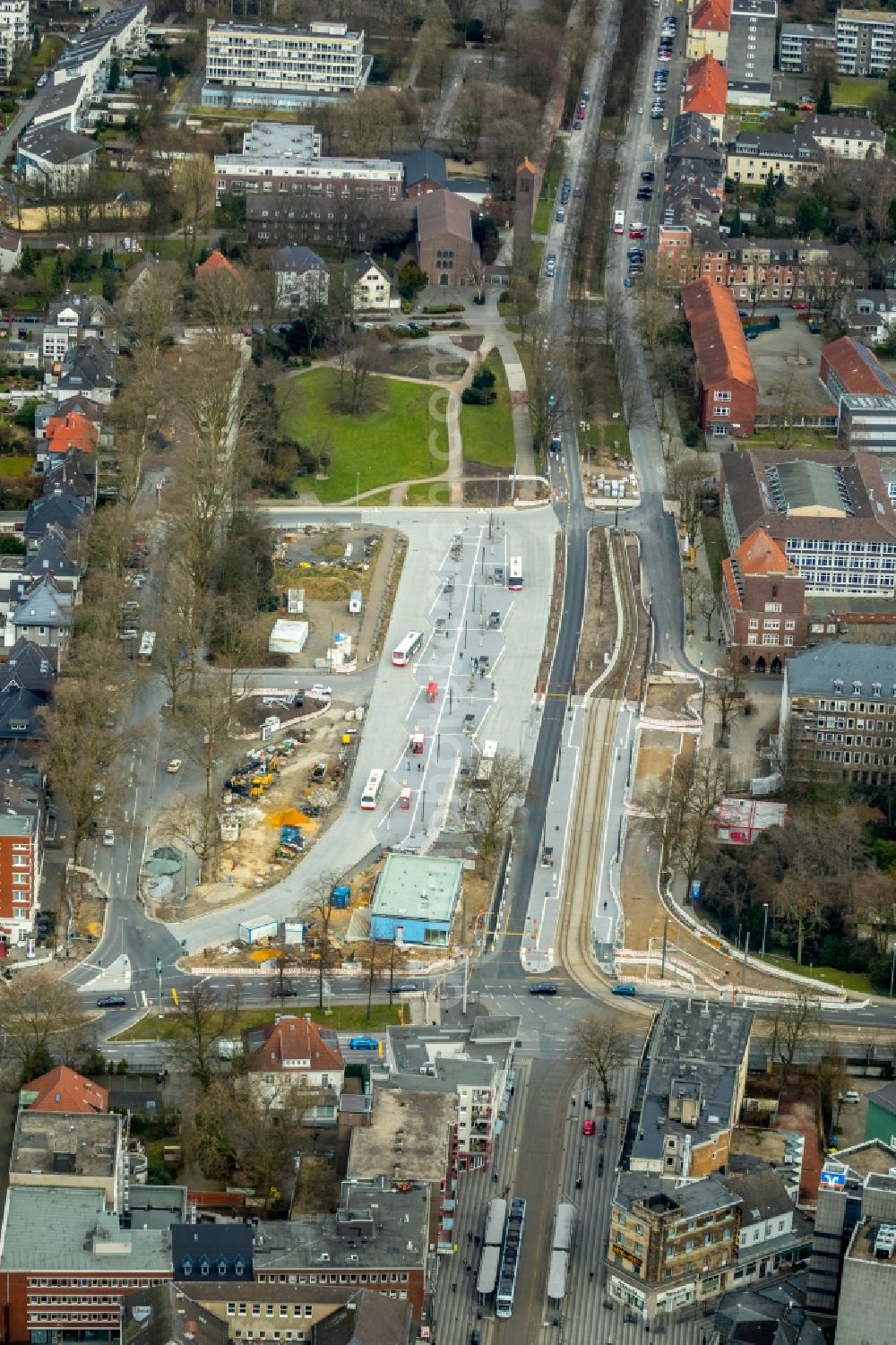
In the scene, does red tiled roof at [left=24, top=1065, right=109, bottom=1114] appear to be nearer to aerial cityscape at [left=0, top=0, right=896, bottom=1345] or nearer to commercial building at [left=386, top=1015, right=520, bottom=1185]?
aerial cityscape at [left=0, top=0, right=896, bottom=1345]

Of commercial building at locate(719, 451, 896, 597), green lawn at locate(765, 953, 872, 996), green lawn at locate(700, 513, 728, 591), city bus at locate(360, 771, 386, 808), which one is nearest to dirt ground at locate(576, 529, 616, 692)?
green lawn at locate(700, 513, 728, 591)

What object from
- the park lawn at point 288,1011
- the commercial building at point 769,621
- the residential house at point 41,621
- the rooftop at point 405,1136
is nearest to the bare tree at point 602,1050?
the rooftop at point 405,1136

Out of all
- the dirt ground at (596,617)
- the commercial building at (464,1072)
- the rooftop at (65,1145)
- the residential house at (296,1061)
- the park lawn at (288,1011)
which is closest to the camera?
the rooftop at (65,1145)

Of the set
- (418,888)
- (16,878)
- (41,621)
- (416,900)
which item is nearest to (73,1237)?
(16,878)

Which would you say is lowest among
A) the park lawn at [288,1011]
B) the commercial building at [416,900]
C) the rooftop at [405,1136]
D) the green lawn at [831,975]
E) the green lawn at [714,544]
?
the park lawn at [288,1011]

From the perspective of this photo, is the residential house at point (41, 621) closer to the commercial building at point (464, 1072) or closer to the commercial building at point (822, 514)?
the commercial building at point (822, 514)
